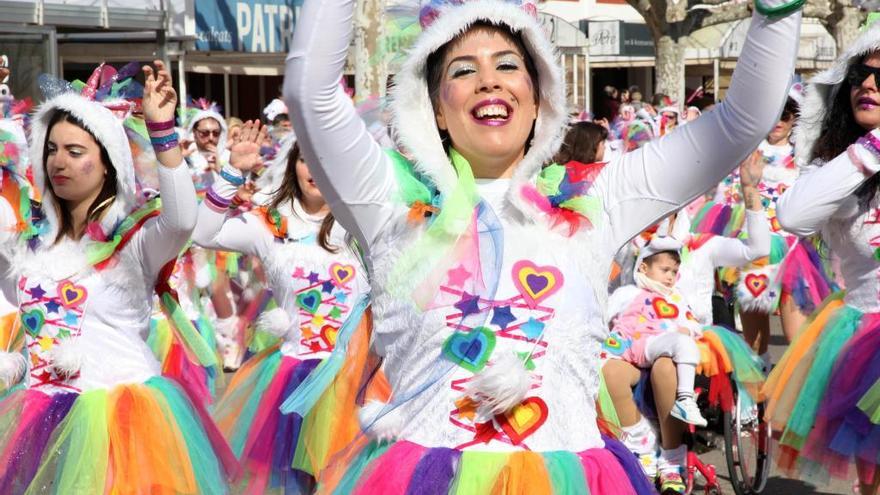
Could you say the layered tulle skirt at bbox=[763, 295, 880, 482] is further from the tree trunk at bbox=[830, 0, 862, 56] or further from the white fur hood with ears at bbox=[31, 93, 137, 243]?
the tree trunk at bbox=[830, 0, 862, 56]

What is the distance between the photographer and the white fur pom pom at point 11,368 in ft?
18.3

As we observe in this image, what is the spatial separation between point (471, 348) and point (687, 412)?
3.89 metres

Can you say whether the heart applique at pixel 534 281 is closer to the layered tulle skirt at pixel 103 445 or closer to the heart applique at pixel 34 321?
the layered tulle skirt at pixel 103 445

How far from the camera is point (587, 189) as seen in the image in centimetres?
356

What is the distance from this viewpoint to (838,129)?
587 cm

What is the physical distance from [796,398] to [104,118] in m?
2.93

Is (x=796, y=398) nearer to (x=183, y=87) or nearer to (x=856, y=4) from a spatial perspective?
(x=856, y=4)

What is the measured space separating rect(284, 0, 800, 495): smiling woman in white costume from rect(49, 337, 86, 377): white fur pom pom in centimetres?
181

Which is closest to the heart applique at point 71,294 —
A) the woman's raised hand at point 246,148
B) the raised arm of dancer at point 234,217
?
the raised arm of dancer at point 234,217

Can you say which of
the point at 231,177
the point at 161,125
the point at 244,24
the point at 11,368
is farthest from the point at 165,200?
the point at 244,24

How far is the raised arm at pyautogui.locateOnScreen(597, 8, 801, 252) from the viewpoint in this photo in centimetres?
310

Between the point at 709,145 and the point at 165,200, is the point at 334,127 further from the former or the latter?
the point at 165,200

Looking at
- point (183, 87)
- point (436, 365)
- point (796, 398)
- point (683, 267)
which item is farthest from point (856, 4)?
point (183, 87)

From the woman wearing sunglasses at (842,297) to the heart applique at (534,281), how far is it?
2.05 meters
